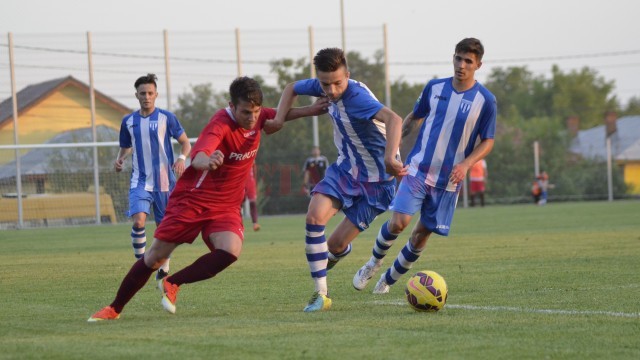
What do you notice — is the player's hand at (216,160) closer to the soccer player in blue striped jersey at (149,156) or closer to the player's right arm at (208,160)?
the player's right arm at (208,160)

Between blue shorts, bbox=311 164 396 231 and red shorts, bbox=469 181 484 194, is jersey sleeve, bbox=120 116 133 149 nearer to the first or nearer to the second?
blue shorts, bbox=311 164 396 231

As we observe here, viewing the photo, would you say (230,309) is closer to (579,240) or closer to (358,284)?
(358,284)

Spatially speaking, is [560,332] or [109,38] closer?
[560,332]

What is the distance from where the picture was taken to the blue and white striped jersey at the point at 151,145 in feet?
38.2

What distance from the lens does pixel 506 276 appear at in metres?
10.1

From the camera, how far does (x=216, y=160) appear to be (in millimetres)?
6770

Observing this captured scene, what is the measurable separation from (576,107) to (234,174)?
8140 cm

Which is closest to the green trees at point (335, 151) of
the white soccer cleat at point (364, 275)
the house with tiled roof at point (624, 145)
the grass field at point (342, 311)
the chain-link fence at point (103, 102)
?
the chain-link fence at point (103, 102)

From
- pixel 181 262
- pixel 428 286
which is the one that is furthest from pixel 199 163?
pixel 181 262

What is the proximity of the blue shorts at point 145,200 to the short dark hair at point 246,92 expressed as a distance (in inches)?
178

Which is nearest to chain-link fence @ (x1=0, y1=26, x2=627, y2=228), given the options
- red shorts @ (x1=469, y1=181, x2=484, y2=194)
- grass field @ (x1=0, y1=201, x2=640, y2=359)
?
red shorts @ (x1=469, y1=181, x2=484, y2=194)

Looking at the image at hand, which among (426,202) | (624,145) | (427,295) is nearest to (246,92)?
(427,295)

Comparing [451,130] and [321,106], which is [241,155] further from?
[451,130]

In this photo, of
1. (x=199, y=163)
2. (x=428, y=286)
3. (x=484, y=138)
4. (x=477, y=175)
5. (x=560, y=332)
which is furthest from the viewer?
(x=477, y=175)
